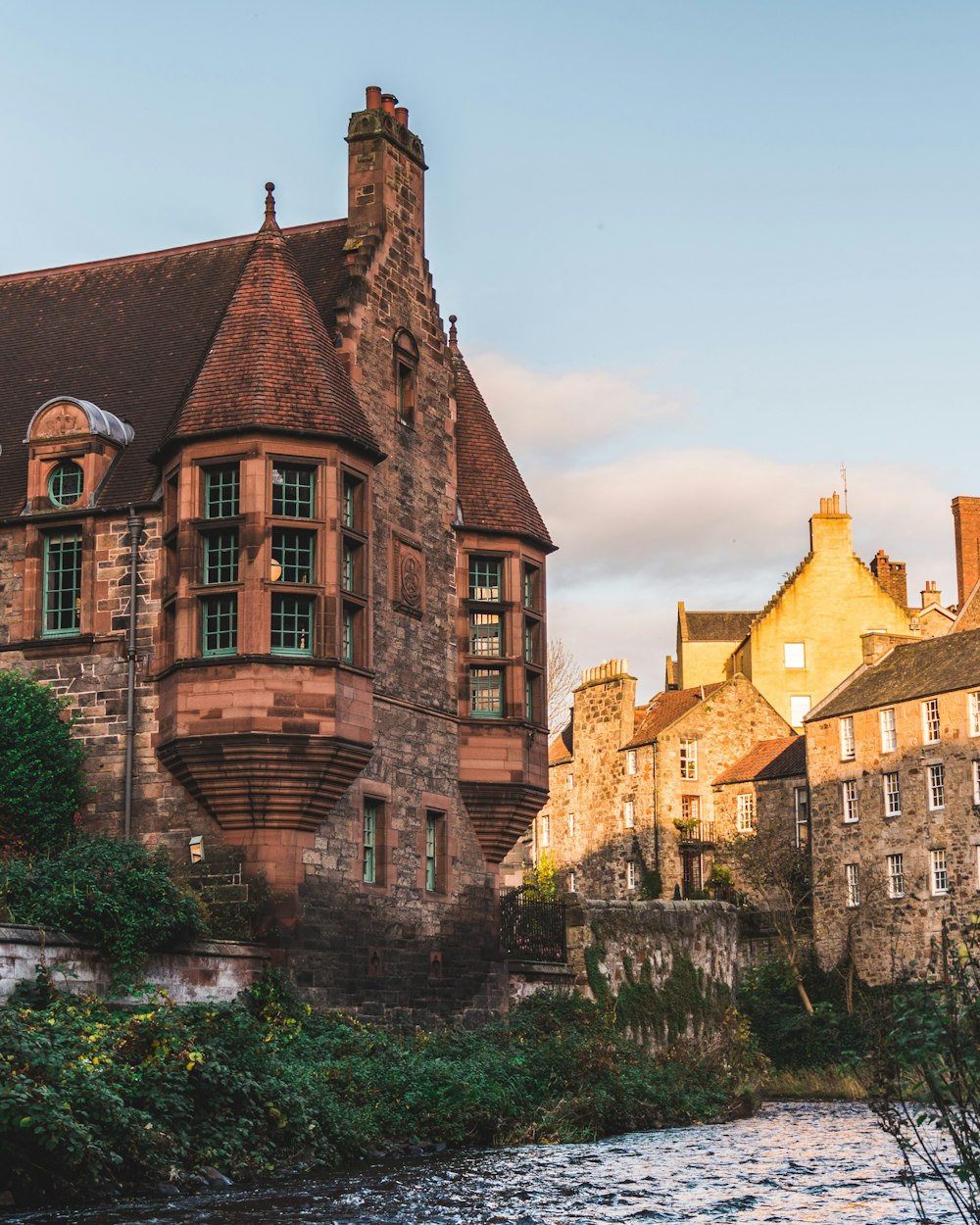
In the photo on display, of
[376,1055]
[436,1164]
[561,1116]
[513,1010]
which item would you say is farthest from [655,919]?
[436,1164]

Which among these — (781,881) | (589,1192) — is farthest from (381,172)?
(781,881)

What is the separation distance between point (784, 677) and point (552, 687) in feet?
30.2

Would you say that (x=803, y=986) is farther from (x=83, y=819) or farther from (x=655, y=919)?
(x=83, y=819)

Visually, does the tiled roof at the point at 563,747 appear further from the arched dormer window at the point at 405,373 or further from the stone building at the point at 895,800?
the arched dormer window at the point at 405,373

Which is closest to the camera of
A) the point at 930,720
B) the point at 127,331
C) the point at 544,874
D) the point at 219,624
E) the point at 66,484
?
the point at 219,624

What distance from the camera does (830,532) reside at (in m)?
69.1

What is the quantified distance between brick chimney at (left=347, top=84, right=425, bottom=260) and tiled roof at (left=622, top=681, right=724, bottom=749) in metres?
35.0

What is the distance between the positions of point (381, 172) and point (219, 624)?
353 inches

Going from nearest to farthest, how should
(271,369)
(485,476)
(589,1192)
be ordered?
(589,1192)
(271,369)
(485,476)

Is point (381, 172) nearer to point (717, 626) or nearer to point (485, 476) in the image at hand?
point (485, 476)

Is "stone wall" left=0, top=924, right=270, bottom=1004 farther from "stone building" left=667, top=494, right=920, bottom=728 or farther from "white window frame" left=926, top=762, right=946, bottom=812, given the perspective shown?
"stone building" left=667, top=494, right=920, bottom=728

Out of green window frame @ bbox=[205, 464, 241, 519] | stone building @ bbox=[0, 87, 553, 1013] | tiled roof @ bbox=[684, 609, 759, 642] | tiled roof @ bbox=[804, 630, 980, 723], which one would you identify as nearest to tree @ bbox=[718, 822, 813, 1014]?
tiled roof @ bbox=[804, 630, 980, 723]

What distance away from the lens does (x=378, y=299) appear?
2992cm

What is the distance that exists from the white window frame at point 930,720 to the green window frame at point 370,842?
91.0 feet
